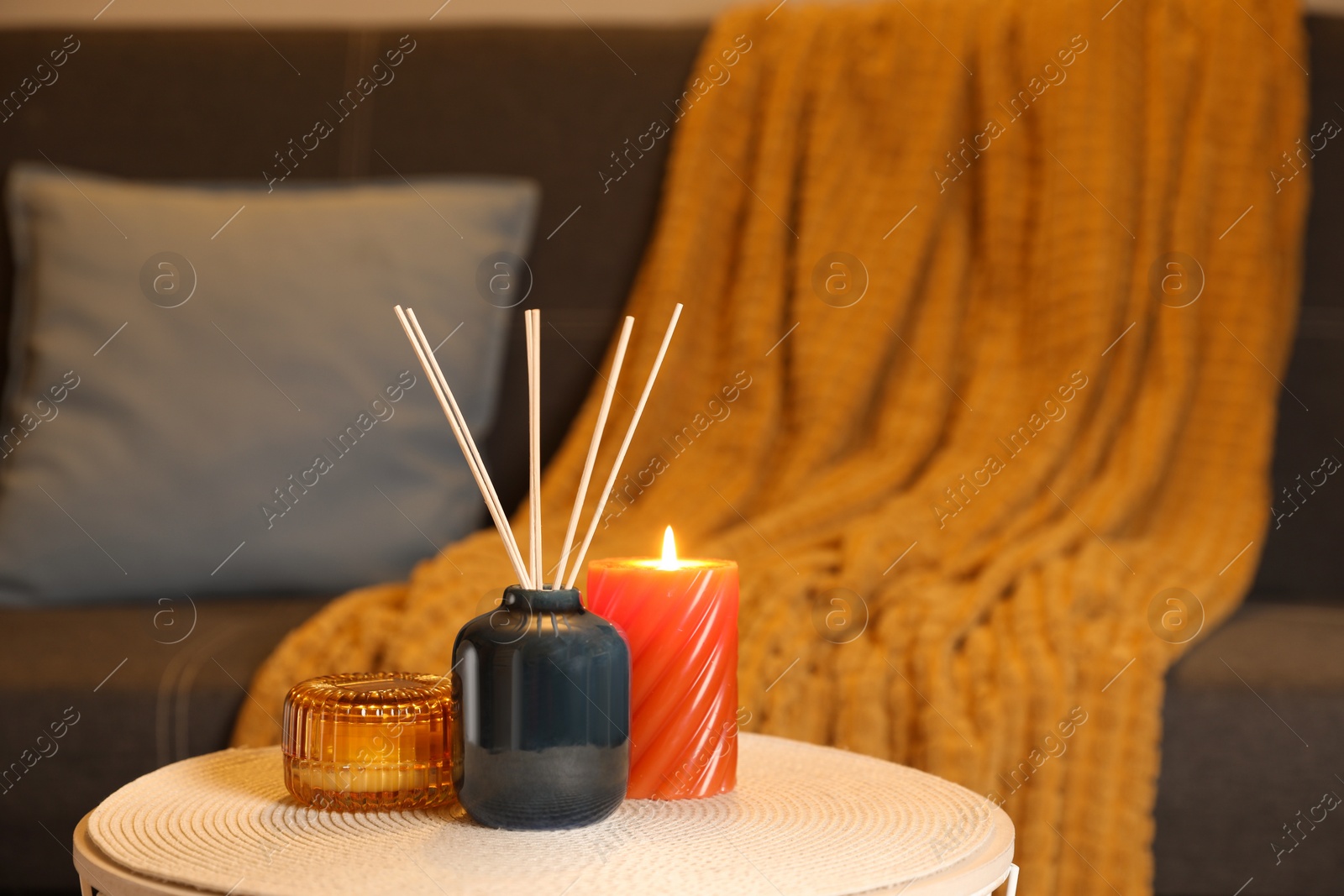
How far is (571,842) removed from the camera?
50 cm

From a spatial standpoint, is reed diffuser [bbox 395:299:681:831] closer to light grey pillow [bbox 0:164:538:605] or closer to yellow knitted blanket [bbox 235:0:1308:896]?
yellow knitted blanket [bbox 235:0:1308:896]

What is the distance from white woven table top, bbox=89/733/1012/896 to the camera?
45 centimetres

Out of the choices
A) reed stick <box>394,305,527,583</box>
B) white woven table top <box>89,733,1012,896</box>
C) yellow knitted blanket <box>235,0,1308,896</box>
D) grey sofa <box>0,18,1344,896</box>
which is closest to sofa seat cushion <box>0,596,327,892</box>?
grey sofa <box>0,18,1344,896</box>

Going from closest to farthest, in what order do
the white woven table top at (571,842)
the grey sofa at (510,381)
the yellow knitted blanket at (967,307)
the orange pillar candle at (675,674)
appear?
1. the white woven table top at (571,842)
2. the orange pillar candle at (675,674)
3. the grey sofa at (510,381)
4. the yellow knitted blanket at (967,307)

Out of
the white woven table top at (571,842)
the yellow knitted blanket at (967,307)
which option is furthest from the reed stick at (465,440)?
the yellow knitted blanket at (967,307)

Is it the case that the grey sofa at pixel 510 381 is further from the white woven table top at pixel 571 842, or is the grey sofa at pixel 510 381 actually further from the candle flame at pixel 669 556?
the candle flame at pixel 669 556

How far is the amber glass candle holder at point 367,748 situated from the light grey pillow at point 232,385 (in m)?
0.63

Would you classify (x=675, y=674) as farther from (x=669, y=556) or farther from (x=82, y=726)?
(x=82, y=726)

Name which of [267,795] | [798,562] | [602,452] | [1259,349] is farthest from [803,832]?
[1259,349]

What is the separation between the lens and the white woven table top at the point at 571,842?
45cm

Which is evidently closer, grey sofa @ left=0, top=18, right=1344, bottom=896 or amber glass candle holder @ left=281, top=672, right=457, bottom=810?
amber glass candle holder @ left=281, top=672, right=457, bottom=810

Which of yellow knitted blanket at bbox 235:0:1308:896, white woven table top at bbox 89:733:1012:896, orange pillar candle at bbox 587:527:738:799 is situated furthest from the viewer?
yellow knitted blanket at bbox 235:0:1308:896

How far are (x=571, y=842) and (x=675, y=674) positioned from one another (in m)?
0.10

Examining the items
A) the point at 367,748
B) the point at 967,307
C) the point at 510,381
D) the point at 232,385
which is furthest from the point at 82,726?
the point at 967,307
